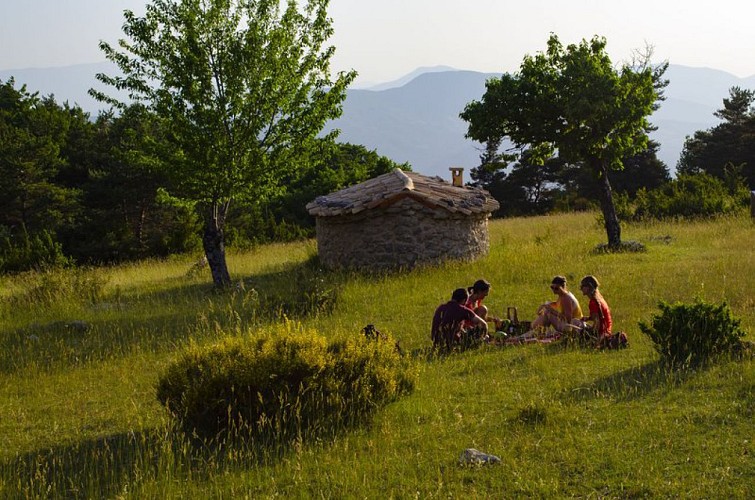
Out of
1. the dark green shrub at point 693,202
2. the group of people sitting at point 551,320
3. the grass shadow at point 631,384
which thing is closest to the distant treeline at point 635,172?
the dark green shrub at point 693,202

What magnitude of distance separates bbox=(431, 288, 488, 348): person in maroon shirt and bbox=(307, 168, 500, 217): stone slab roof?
7470 mm

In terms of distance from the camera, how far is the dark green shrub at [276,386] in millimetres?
6402

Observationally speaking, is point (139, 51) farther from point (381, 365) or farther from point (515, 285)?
point (381, 365)

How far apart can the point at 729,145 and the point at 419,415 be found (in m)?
45.6

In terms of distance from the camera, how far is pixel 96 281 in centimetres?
1612

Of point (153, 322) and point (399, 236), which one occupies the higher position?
point (399, 236)

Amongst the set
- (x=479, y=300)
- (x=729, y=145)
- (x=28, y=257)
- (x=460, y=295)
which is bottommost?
(x=479, y=300)

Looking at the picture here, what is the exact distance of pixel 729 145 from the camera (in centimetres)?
4491

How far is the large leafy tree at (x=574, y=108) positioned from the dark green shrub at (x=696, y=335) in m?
10.9

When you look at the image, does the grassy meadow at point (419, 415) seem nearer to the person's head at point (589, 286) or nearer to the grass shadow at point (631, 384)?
the grass shadow at point (631, 384)

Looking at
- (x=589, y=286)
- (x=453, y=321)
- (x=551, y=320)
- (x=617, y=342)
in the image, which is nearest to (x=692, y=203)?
(x=551, y=320)

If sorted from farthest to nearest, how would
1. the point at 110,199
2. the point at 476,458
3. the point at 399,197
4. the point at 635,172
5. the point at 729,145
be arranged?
1. the point at 635,172
2. the point at 729,145
3. the point at 110,199
4. the point at 399,197
5. the point at 476,458

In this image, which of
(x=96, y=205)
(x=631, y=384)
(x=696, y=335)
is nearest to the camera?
(x=631, y=384)

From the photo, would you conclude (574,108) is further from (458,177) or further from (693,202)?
(693,202)
